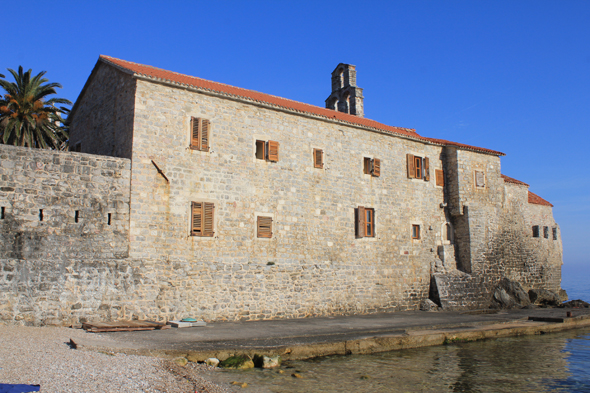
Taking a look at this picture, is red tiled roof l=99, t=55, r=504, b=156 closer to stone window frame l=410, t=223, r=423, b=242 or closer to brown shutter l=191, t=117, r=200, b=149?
brown shutter l=191, t=117, r=200, b=149

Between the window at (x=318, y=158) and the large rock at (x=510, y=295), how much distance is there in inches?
455

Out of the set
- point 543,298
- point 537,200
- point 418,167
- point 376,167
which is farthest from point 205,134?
point 537,200

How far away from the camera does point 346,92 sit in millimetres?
28016

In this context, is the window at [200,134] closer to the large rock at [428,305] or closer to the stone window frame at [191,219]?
the stone window frame at [191,219]

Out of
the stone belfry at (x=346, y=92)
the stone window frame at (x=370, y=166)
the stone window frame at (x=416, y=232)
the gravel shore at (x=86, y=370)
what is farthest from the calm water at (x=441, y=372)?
the stone belfry at (x=346, y=92)

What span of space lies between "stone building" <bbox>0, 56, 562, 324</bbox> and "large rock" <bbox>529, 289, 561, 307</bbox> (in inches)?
65.5

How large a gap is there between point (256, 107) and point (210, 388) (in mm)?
11017

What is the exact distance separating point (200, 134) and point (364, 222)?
7850 millimetres

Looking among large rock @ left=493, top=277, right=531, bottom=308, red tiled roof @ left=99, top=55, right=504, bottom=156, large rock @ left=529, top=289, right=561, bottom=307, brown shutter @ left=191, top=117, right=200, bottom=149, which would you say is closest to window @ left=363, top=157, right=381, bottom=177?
red tiled roof @ left=99, top=55, right=504, bottom=156

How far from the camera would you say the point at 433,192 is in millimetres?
21969

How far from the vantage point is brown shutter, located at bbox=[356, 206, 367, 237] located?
18.9m

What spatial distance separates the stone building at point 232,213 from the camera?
12.8 meters

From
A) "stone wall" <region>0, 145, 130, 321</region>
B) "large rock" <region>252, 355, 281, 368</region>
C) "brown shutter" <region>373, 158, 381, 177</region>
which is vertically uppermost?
"brown shutter" <region>373, 158, 381, 177</region>

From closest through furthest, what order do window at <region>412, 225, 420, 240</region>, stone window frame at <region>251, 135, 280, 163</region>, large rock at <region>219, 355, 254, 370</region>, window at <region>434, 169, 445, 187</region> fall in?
1. large rock at <region>219, 355, 254, 370</region>
2. stone window frame at <region>251, 135, 280, 163</region>
3. window at <region>412, 225, 420, 240</region>
4. window at <region>434, 169, 445, 187</region>
